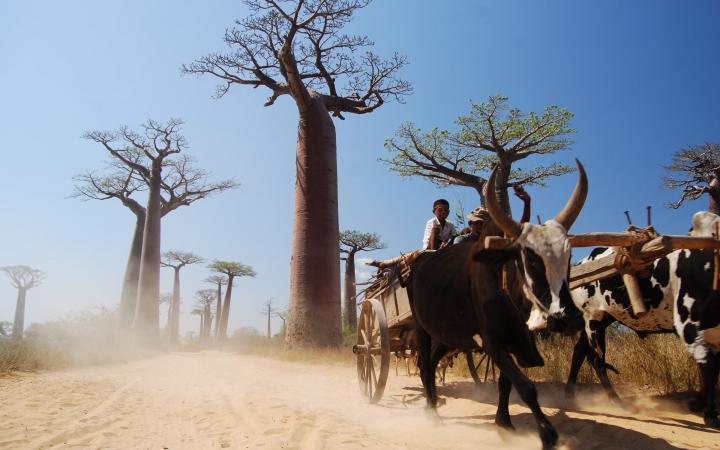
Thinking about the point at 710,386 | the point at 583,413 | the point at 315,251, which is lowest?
the point at 583,413

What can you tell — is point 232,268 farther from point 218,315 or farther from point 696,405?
point 696,405

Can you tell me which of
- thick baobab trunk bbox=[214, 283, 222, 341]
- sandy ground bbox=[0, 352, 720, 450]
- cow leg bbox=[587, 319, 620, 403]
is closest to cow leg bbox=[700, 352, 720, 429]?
sandy ground bbox=[0, 352, 720, 450]

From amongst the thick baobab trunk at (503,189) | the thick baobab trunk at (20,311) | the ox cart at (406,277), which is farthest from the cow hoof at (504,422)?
the thick baobab trunk at (20,311)

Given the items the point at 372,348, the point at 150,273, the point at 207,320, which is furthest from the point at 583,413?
the point at 207,320

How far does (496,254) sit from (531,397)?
29.6 inches

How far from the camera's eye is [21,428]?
116 inches

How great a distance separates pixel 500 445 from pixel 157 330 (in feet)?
53.4

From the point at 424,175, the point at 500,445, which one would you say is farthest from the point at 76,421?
the point at 424,175

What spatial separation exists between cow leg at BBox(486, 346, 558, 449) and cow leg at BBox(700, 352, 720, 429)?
5.01 ft

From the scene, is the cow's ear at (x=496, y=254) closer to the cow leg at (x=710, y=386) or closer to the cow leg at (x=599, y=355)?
the cow leg at (x=710, y=386)

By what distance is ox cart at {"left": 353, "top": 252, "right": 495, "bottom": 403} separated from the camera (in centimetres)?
402

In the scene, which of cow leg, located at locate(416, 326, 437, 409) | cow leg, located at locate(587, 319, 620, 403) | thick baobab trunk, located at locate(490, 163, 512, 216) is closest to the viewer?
cow leg, located at locate(416, 326, 437, 409)

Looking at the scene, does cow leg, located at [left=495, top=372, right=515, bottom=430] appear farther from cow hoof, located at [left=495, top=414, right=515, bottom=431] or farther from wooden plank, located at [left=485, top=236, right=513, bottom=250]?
wooden plank, located at [left=485, top=236, right=513, bottom=250]

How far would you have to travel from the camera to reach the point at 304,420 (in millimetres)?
3221
